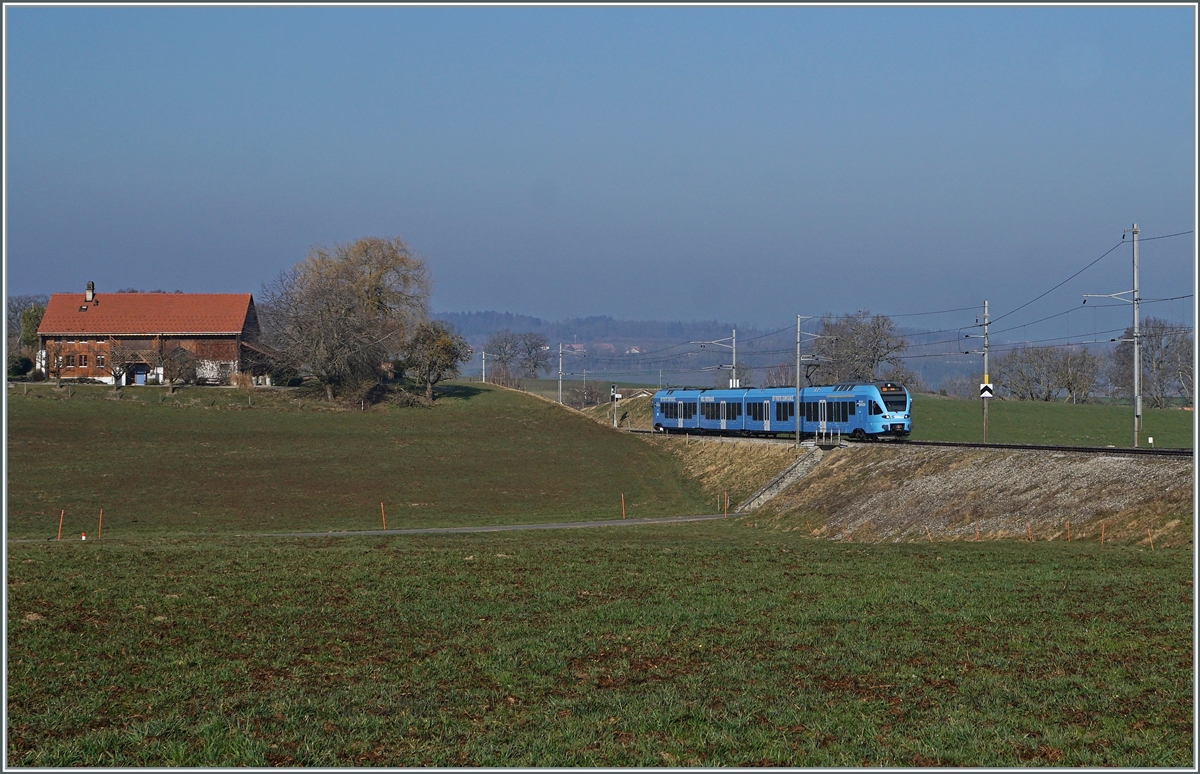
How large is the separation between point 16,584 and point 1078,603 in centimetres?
1870

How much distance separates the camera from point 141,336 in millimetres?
107062

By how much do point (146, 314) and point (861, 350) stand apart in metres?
79.8

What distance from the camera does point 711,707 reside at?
39.1 feet

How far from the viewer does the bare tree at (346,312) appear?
9712 cm

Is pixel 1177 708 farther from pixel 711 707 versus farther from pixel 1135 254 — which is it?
pixel 1135 254

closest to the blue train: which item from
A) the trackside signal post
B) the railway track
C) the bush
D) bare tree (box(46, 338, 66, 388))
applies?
the railway track

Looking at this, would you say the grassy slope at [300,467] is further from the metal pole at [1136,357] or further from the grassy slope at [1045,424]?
the grassy slope at [1045,424]

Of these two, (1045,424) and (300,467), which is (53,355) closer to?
(300,467)

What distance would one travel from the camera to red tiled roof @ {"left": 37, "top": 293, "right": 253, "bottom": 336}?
4208 inches

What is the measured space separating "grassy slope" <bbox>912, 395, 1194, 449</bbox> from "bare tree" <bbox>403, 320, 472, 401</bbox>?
44.7 m

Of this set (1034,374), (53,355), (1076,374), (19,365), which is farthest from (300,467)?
(1076,374)

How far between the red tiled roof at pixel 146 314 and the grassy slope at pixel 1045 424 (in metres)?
69.7

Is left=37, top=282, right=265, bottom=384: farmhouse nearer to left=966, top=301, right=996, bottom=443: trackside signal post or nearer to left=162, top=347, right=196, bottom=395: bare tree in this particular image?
left=162, top=347, right=196, bottom=395: bare tree

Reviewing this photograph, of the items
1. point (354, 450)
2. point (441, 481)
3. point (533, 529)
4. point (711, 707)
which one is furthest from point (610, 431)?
point (711, 707)
